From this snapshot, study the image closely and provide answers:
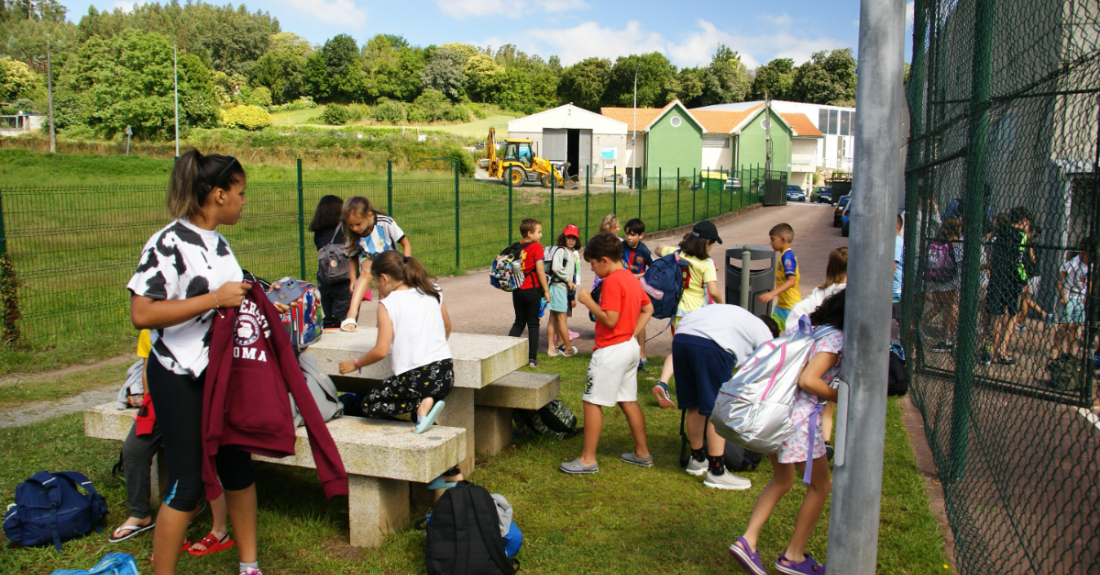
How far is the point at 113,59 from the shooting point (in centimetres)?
6241

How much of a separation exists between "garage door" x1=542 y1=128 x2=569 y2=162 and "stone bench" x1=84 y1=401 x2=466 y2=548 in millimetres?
46891

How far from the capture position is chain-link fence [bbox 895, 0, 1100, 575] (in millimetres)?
3555

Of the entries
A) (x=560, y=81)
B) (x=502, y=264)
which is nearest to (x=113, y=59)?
(x=560, y=81)

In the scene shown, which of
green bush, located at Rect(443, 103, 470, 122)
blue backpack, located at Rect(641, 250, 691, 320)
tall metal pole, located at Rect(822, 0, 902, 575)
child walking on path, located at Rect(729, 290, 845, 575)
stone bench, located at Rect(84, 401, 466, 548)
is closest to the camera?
tall metal pole, located at Rect(822, 0, 902, 575)

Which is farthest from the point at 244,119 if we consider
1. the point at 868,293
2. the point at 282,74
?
the point at 868,293

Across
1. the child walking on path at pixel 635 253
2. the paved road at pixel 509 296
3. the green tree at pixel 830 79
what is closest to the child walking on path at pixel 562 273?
the child walking on path at pixel 635 253

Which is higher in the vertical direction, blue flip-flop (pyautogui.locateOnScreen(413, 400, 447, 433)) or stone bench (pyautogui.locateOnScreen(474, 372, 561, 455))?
blue flip-flop (pyautogui.locateOnScreen(413, 400, 447, 433))

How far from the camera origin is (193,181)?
2879 millimetres

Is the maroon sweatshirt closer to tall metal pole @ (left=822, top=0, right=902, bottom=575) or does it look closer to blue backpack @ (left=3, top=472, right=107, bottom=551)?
blue backpack @ (left=3, top=472, right=107, bottom=551)

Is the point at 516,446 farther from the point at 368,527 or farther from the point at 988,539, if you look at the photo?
the point at 988,539

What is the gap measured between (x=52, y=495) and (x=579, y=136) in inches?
1927

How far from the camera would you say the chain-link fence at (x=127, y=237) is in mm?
8555

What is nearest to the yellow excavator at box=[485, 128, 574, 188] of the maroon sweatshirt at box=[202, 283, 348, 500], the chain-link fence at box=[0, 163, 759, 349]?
the chain-link fence at box=[0, 163, 759, 349]

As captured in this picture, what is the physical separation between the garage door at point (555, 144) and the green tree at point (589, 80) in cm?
4691
